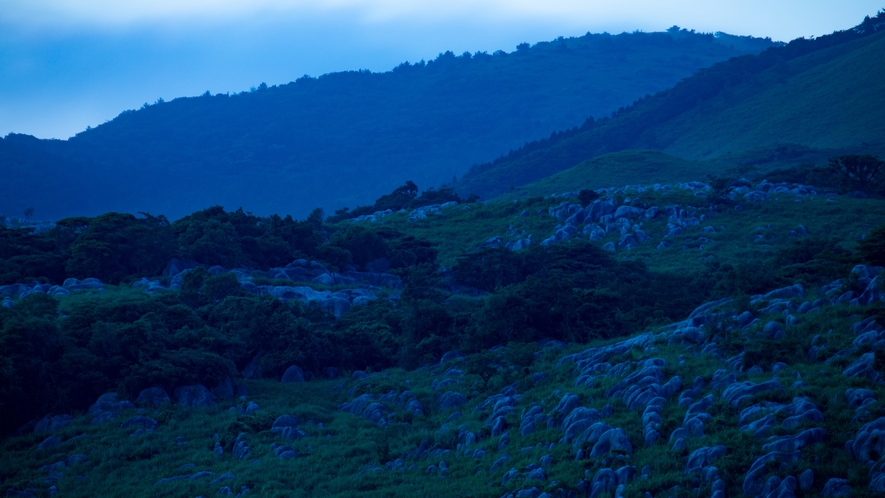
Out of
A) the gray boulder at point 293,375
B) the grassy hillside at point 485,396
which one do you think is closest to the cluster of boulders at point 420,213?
the grassy hillside at point 485,396

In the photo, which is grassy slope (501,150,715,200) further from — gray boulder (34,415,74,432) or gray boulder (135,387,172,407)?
gray boulder (34,415,74,432)

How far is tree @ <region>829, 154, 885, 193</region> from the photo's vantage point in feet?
214

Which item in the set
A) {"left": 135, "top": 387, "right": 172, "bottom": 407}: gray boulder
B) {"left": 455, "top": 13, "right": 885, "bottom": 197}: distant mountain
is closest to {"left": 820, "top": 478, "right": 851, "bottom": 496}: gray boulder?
{"left": 135, "top": 387, "right": 172, "bottom": 407}: gray boulder

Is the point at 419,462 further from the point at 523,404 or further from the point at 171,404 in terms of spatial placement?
the point at 171,404

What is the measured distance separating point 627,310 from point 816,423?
21519mm

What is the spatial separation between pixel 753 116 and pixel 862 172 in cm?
6899

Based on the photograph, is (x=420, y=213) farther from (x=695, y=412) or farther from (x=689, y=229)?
(x=695, y=412)

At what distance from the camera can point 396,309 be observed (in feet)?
149

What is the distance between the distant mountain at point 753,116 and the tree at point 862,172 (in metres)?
29.0

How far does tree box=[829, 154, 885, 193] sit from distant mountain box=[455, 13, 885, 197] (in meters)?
29.0

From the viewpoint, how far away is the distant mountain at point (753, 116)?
4309 inches

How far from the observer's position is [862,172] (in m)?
65.8

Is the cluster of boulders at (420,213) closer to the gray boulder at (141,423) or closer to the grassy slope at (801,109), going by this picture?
the gray boulder at (141,423)

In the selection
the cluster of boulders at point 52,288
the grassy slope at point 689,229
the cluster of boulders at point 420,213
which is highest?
the cluster of boulders at point 52,288
